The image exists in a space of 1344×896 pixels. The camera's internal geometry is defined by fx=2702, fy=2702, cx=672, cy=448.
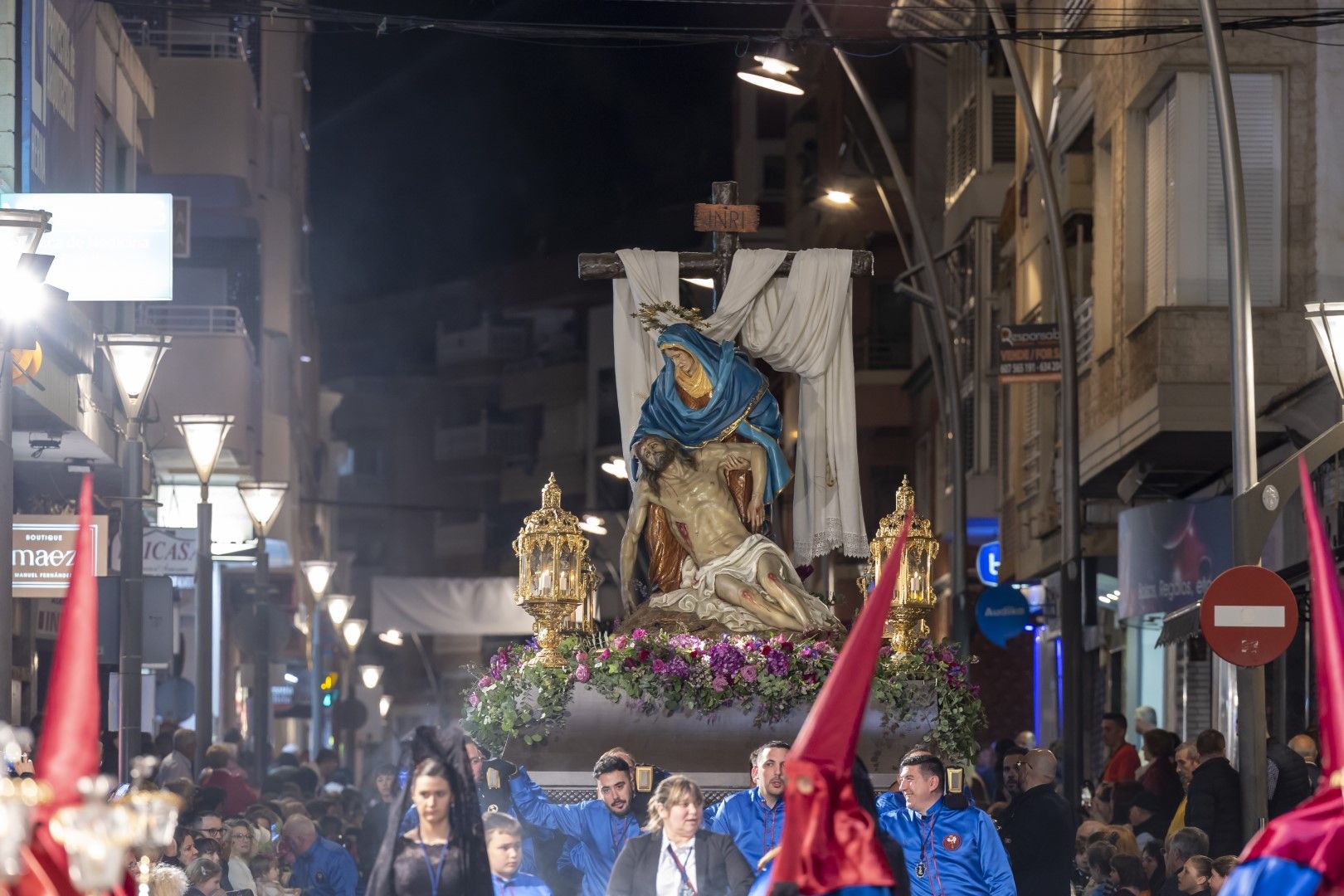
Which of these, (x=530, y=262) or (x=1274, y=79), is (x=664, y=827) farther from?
(x=530, y=262)

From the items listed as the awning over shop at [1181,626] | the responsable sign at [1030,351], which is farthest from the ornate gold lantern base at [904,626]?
the responsable sign at [1030,351]

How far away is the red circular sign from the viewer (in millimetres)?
16109

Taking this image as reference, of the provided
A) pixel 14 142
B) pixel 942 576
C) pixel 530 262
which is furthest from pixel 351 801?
pixel 530 262

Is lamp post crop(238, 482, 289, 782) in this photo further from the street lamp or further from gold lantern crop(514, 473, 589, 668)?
gold lantern crop(514, 473, 589, 668)

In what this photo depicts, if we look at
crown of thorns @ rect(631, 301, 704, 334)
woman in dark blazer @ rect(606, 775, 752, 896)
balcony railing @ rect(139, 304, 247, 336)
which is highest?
balcony railing @ rect(139, 304, 247, 336)

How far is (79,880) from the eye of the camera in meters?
7.86

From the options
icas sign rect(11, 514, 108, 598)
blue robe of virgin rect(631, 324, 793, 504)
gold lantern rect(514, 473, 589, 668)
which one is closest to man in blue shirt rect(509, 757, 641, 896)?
gold lantern rect(514, 473, 589, 668)

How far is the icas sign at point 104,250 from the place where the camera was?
2220 centimetres

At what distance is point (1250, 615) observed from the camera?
53.1ft

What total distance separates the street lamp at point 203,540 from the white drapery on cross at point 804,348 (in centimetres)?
670

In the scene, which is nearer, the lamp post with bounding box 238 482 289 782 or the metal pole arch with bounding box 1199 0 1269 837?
the metal pole arch with bounding box 1199 0 1269 837

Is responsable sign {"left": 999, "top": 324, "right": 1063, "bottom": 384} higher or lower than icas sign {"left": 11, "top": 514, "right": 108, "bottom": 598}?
higher

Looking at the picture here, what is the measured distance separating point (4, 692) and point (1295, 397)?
12.2 meters

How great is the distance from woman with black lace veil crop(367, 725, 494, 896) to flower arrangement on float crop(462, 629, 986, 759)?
5.66 metres
